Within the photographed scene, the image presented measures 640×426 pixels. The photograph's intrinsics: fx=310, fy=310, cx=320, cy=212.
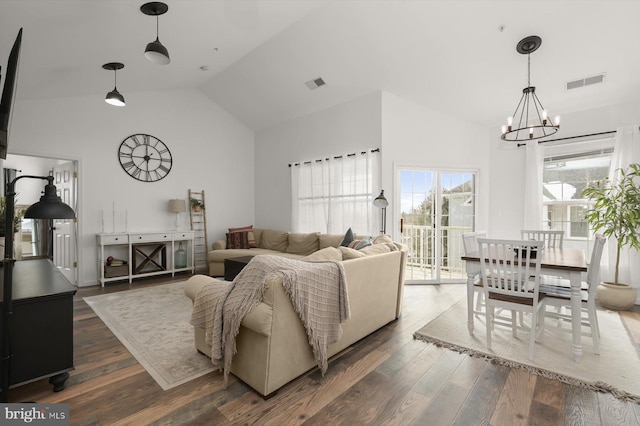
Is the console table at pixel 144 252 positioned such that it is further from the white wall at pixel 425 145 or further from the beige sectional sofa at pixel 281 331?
the white wall at pixel 425 145

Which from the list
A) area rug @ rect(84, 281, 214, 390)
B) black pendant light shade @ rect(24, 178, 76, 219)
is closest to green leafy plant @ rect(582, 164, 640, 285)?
area rug @ rect(84, 281, 214, 390)

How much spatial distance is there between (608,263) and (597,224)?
711mm

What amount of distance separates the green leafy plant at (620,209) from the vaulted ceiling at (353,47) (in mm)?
1081

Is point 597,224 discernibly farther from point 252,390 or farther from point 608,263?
point 252,390

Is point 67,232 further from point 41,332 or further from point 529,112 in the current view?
point 529,112

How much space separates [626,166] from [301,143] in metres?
4.72

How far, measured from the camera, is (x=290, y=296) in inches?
76.9

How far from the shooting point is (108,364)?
2.40m

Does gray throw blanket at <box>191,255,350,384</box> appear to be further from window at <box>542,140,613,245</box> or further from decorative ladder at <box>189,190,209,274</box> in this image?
decorative ladder at <box>189,190,209,274</box>

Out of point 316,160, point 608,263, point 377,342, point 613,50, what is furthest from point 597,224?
point 316,160

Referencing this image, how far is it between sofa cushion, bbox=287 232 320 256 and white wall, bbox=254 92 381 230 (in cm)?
66

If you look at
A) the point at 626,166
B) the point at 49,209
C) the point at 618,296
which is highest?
the point at 626,166

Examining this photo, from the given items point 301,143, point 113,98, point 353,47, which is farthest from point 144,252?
point 353,47

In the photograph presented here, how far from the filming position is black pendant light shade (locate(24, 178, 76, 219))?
1.64 meters
